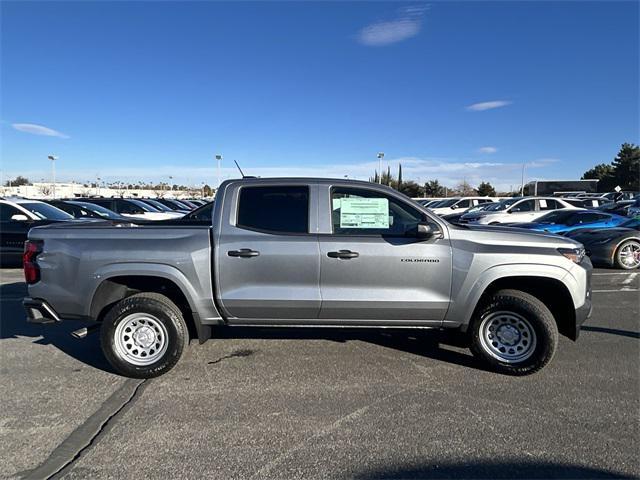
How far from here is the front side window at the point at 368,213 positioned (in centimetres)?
425

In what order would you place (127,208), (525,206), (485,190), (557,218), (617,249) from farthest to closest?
1. (485,190)
2. (525,206)
3. (127,208)
4. (557,218)
5. (617,249)

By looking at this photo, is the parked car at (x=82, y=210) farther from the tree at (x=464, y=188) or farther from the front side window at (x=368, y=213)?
the tree at (x=464, y=188)

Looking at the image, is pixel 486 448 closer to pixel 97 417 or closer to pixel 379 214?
pixel 379 214

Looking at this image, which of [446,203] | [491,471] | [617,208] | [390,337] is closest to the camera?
[491,471]

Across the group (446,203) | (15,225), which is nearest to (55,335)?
(15,225)

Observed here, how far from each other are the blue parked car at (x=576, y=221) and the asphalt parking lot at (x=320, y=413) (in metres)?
7.70

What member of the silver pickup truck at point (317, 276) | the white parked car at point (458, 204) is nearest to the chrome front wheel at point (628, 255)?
the silver pickup truck at point (317, 276)

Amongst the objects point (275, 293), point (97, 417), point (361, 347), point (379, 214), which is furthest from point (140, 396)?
point (379, 214)

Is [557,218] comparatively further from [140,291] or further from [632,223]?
[140,291]

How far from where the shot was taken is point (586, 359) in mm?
4590

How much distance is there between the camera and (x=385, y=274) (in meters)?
4.12

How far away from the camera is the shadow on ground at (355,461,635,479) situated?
270 centimetres

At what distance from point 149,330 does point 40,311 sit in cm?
107

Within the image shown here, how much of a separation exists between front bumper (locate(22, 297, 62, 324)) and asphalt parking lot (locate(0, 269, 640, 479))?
1.81 ft
